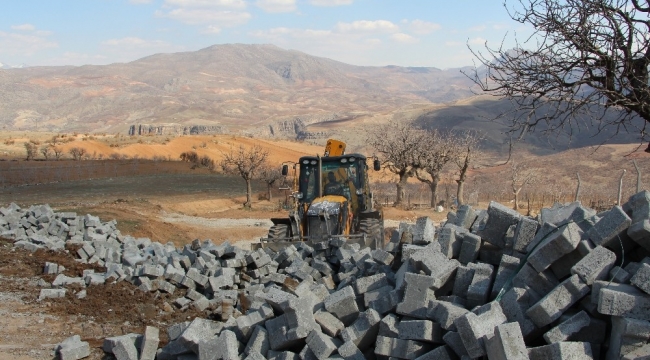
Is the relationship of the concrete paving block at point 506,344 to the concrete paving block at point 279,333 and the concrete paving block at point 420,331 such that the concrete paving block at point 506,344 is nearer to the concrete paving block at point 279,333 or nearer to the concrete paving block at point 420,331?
Result: the concrete paving block at point 420,331

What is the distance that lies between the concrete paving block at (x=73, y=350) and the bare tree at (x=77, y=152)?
45.1 m

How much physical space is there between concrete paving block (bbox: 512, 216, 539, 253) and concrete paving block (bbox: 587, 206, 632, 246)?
0.91 metres

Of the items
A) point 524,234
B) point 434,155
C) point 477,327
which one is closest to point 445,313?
point 477,327

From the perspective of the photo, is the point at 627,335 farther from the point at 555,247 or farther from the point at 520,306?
the point at 555,247

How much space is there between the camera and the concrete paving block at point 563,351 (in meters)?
5.35

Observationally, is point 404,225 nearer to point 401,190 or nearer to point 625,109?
point 625,109

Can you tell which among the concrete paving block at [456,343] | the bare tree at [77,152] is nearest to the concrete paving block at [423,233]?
the concrete paving block at [456,343]

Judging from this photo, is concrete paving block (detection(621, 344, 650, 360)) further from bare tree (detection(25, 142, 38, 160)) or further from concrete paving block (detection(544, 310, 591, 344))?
bare tree (detection(25, 142, 38, 160))

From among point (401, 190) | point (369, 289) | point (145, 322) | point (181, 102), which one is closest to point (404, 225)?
point (369, 289)

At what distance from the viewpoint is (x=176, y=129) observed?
112m

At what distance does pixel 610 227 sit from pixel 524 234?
1120 millimetres

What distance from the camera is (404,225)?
32.3 ft

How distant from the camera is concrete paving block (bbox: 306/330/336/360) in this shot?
6.54 metres

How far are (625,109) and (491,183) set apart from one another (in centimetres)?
4840
